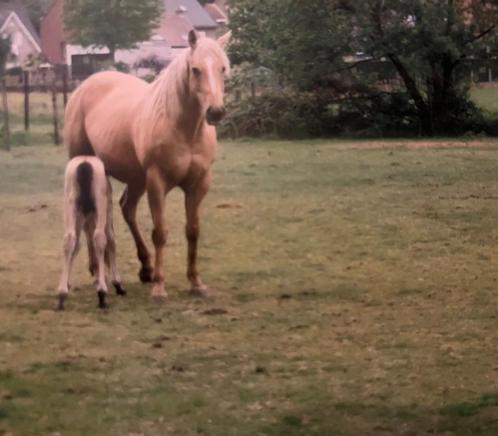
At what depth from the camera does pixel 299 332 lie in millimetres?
8125

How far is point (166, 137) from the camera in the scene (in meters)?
9.45

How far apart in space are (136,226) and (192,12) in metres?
25.8

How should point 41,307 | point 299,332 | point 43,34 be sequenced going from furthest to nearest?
point 43,34 → point 41,307 → point 299,332

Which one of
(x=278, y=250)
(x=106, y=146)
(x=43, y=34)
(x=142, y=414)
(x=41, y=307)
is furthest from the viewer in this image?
(x=43, y=34)

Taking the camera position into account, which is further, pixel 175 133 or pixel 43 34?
pixel 43 34

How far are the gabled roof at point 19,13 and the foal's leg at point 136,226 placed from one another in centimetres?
2487

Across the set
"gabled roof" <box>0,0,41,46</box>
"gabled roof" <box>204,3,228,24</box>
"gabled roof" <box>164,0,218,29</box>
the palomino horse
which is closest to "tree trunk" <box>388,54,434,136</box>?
"gabled roof" <box>164,0,218,29</box>

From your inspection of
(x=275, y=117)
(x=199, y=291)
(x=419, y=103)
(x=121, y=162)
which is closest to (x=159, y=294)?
(x=199, y=291)

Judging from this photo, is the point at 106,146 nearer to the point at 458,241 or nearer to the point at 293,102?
the point at 458,241

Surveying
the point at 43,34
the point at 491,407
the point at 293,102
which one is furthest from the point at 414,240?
the point at 43,34

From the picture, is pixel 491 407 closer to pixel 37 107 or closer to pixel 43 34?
pixel 37 107

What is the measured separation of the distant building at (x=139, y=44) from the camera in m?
32.2

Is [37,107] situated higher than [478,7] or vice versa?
[478,7]

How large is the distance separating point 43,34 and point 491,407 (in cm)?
3092
